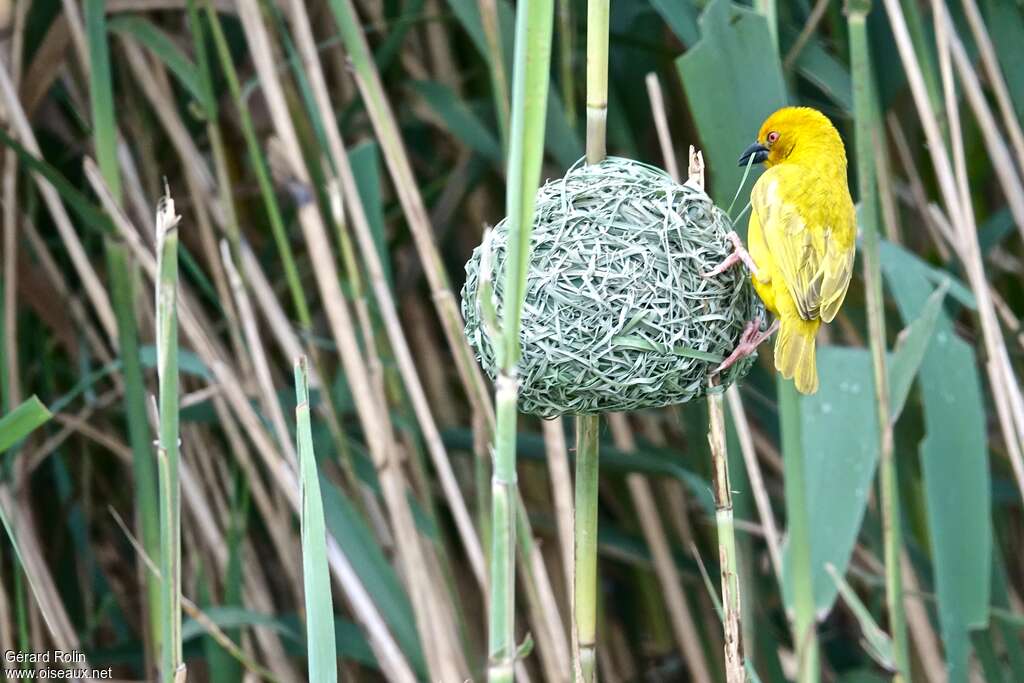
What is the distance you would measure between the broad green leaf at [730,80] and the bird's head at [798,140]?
0.11m

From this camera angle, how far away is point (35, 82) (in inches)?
92.3

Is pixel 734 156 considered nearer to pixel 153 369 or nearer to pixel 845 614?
pixel 153 369

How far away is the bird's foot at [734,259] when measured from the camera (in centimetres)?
137

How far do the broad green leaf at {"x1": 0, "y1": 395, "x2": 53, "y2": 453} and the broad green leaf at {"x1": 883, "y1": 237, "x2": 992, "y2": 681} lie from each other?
4.15 ft

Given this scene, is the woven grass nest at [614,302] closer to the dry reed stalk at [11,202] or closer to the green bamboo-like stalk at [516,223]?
the green bamboo-like stalk at [516,223]

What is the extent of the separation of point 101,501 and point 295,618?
0.86 metres

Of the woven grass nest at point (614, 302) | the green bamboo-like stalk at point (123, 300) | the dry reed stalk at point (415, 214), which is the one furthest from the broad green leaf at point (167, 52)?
the woven grass nest at point (614, 302)

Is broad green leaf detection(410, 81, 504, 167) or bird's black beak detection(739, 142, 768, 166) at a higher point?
broad green leaf detection(410, 81, 504, 167)

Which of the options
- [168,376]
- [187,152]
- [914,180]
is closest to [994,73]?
[914,180]

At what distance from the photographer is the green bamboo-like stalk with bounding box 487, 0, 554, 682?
2.72 feet

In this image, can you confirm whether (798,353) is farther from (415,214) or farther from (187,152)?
(187,152)

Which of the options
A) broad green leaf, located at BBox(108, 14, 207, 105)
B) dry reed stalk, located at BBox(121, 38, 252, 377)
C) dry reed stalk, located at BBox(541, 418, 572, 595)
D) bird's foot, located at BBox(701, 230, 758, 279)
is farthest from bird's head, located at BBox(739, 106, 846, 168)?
dry reed stalk, located at BBox(121, 38, 252, 377)

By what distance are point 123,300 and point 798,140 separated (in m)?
1.23

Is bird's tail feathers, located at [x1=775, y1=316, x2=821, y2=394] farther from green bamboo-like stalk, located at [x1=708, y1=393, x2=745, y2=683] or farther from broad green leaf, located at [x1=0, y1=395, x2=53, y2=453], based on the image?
broad green leaf, located at [x1=0, y1=395, x2=53, y2=453]
